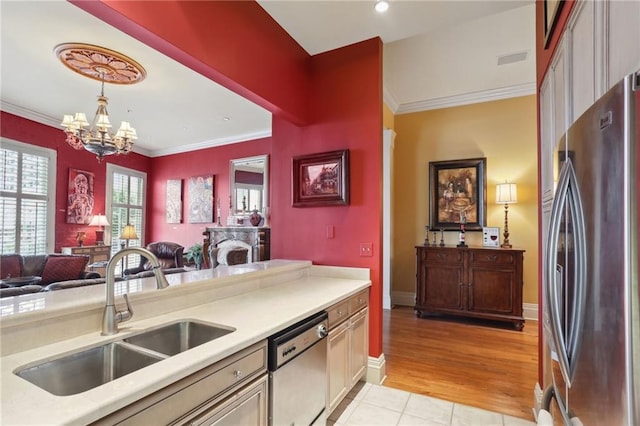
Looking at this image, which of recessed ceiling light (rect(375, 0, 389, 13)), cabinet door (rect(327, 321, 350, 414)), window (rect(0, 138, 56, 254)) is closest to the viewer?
cabinet door (rect(327, 321, 350, 414))

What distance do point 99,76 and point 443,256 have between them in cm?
507

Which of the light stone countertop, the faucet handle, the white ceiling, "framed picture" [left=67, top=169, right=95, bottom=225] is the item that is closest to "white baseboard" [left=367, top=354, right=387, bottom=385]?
the light stone countertop

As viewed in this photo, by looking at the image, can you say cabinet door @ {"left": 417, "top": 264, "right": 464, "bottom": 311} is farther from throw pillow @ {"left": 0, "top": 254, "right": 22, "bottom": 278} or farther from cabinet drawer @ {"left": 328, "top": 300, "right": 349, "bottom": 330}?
throw pillow @ {"left": 0, "top": 254, "right": 22, "bottom": 278}

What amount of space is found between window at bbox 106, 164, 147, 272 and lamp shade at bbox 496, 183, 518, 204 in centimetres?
697

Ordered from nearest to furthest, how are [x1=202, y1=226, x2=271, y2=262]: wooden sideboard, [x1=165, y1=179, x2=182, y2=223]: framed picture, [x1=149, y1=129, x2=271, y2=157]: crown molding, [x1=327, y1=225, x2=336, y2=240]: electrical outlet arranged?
1. [x1=327, y1=225, x2=336, y2=240]: electrical outlet
2. [x1=202, y1=226, x2=271, y2=262]: wooden sideboard
3. [x1=149, y1=129, x2=271, y2=157]: crown molding
4. [x1=165, y1=179, x2=182, y2=223]: framed picture

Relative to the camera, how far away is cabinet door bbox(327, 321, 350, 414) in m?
2.00

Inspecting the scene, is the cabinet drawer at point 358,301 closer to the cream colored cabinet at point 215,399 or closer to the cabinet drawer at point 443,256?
the cream colored cabinet at point 215,399

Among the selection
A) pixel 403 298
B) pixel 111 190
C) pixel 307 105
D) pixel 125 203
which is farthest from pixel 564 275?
pixel 125 203

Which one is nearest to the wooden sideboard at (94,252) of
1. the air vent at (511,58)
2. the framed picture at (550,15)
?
the framed picture at (550,15)

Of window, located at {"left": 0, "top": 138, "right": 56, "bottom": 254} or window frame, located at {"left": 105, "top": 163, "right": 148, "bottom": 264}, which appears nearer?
window, located at {"left": 0, "top": 138, "right": 56, "bottom": 254}

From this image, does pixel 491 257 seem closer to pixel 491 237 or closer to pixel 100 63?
pixel 491 237

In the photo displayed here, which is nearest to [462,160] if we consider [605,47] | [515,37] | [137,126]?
[515,37]

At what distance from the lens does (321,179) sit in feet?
9.67

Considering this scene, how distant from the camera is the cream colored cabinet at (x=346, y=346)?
2.03 meters
